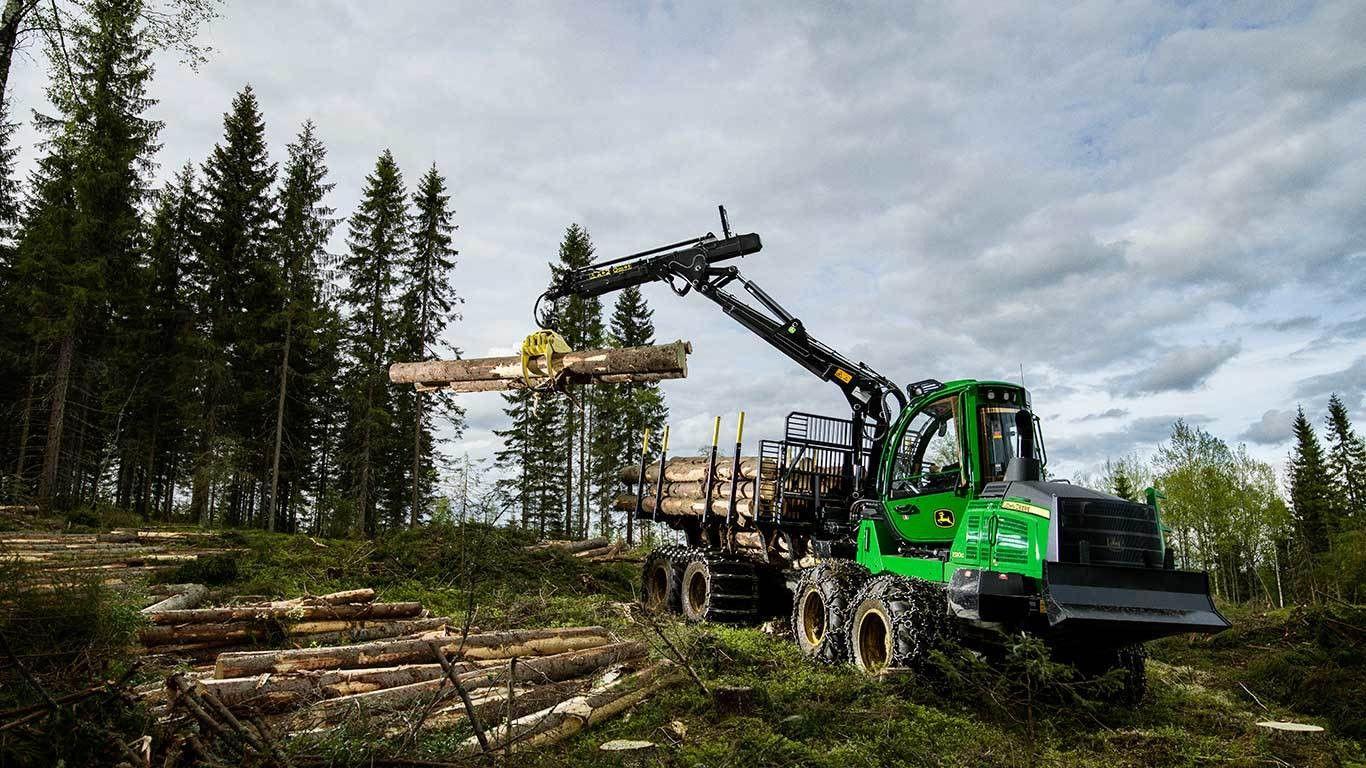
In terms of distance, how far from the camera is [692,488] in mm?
14305

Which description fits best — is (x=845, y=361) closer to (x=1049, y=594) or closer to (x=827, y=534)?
(x=827, y=534)

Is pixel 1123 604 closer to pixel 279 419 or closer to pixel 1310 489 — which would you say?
pixel 279 419

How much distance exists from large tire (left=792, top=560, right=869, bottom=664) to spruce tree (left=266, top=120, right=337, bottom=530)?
70.5 feet

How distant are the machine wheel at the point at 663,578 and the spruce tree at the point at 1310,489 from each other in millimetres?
38147

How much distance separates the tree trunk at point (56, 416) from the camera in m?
22.5

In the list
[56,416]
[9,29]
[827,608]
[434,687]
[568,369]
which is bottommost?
[434,687]

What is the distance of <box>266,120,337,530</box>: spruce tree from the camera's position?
2698 cm

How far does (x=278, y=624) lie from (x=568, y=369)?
5.62 meters

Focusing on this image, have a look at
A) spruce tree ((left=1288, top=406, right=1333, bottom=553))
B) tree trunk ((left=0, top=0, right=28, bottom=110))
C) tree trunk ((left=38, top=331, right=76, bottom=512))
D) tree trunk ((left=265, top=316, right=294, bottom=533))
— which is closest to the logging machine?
tree trunk ((left=0, top=0, right=28, bottom=110))

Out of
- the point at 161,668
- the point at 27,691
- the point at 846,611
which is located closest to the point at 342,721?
the point at 27,691

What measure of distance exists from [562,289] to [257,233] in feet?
66.3

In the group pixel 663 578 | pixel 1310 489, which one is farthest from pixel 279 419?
pixel 1310 489

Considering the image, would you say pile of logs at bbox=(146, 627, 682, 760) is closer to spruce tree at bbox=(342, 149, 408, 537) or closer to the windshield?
the windshield

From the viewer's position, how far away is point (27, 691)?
5234 mm
